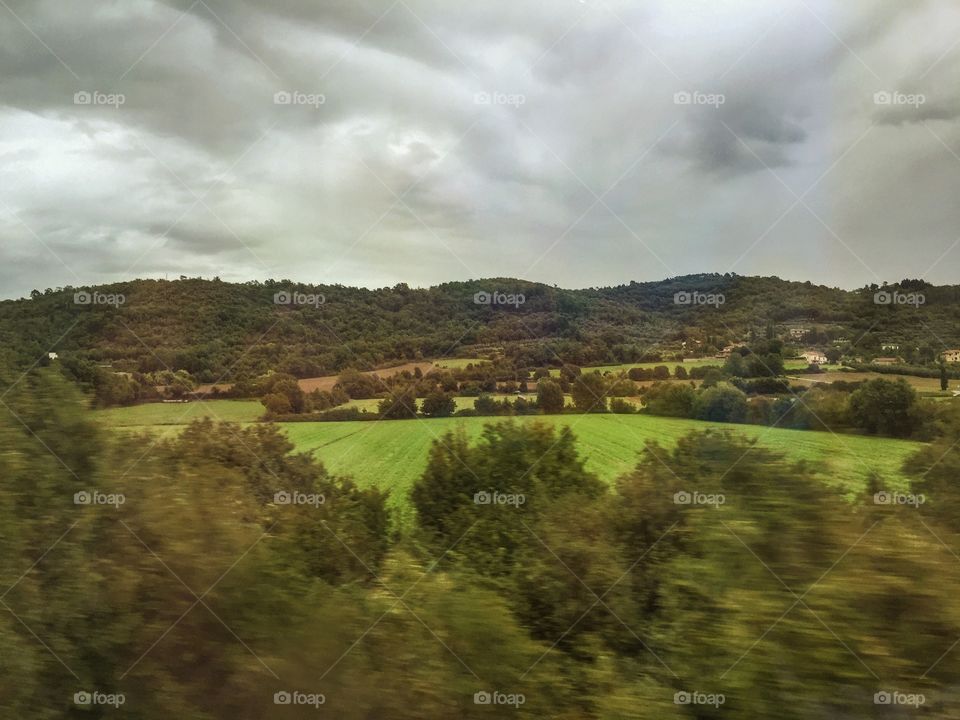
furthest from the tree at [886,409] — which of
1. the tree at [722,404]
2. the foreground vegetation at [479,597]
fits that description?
the tree at [722,404]

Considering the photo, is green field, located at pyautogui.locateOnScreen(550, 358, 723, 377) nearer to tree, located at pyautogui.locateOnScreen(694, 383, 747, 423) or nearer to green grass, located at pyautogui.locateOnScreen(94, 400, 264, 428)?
tree, located at pyautogui.locateOnScreen(694, 383, 747, 423)

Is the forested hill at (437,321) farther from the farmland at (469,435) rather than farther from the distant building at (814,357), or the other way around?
the farmland at (469,435)

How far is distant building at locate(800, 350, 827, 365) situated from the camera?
28.6 feet

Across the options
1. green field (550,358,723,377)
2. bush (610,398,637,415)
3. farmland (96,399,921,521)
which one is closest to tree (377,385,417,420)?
farmland (96,399,921,521)

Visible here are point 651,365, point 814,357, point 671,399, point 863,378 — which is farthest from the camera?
point 651,365

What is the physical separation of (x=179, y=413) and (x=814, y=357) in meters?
9.29

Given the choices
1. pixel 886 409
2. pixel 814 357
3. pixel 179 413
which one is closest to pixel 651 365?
pixel 814 357

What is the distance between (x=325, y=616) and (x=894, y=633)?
325 centimetres

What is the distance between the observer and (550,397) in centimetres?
1198

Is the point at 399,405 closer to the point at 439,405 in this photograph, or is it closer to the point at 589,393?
the point at 439,405

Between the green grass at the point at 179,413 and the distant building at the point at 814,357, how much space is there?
28.2 feet

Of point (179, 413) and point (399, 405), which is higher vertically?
point (399, 405)

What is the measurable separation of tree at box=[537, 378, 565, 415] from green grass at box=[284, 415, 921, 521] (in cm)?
26

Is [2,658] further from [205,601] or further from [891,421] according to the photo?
[891,421]
